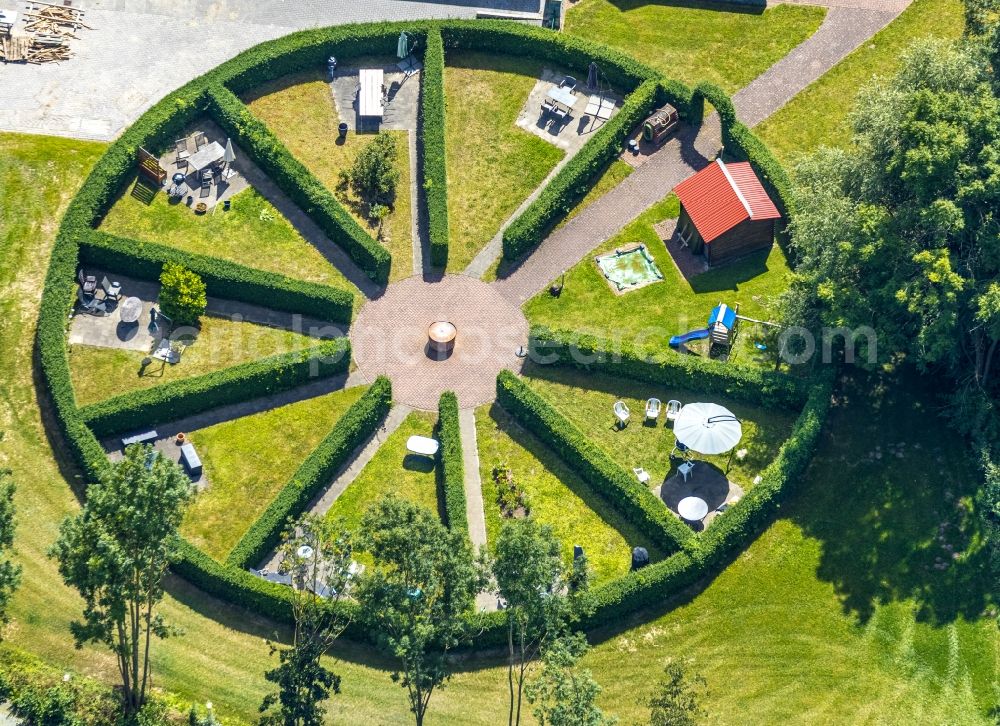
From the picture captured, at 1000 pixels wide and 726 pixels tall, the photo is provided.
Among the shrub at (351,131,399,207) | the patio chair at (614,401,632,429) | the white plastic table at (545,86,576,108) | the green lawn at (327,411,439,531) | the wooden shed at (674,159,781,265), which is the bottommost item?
the green lawn at (327,411,439,531)

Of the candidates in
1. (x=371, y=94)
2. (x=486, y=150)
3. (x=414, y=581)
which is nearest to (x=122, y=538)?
(x=414, y=581)

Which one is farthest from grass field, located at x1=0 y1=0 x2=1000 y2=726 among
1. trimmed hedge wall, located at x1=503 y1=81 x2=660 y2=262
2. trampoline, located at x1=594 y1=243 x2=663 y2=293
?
trimmed hedge wall, located at x1=503 y1=81 x2=660 y2=262

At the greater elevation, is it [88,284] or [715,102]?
[715,102]

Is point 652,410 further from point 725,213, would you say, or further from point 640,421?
point 725,213

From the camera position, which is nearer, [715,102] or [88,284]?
[88,284]

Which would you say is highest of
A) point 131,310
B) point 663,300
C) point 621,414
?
point 663,300

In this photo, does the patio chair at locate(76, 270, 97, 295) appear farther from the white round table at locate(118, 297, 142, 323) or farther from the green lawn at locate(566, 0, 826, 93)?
the green lawn at locate(566, 0, 826, 93)
